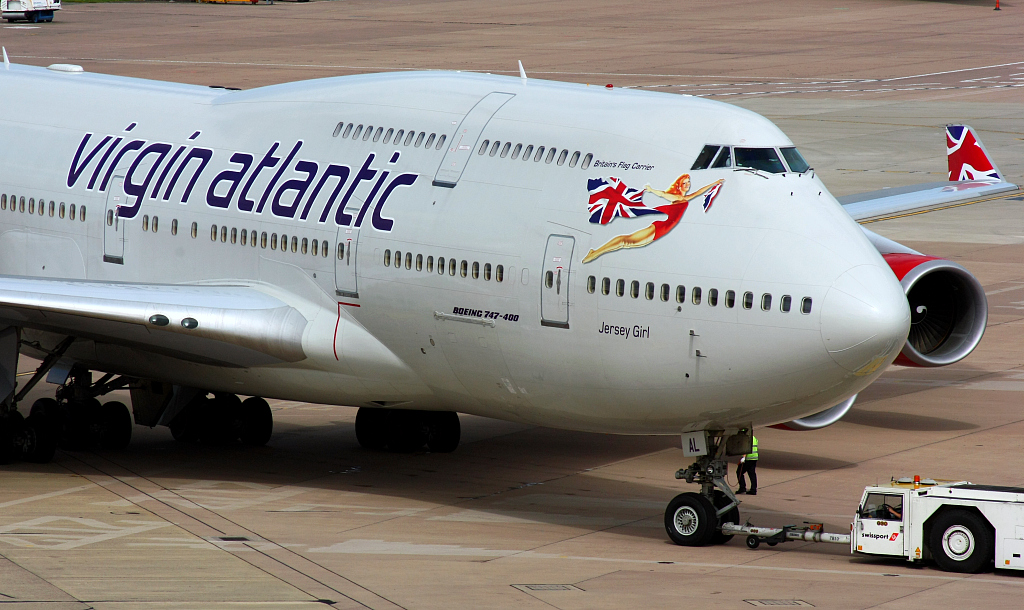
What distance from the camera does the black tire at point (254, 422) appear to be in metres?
27.2

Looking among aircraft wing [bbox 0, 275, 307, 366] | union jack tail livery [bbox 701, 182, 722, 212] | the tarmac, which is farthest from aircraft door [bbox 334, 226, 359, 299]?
union jack tail livery [bbox 701, 182, 722, 212]

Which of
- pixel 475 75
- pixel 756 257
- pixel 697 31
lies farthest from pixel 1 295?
pixel 697 31

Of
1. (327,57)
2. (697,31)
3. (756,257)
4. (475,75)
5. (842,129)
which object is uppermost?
(697,31)

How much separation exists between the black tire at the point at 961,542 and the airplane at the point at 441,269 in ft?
6.74

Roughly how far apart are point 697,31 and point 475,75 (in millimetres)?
76509

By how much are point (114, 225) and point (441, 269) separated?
671 cm

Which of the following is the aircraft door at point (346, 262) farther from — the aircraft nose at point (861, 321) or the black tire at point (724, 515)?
the aircraft nose at point (861, 321)

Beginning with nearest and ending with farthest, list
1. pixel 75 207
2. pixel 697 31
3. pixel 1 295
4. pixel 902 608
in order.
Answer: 1. pixel 902 608
2. pixel 1 295
3. pixel 75 207
4. pixel 697 31

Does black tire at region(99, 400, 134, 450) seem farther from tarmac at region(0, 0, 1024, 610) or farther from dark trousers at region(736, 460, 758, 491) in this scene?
dark trousers at region(736, 460, 758, 491)

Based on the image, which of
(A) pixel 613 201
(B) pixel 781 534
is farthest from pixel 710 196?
(B) pixel 781 534

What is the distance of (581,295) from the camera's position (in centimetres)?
1975

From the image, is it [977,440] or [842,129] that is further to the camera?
[842,129]

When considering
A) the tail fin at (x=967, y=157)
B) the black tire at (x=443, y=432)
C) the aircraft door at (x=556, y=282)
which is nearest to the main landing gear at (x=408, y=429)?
the black tire at (x=443, y=432)

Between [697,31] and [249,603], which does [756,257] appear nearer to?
[249,603]
